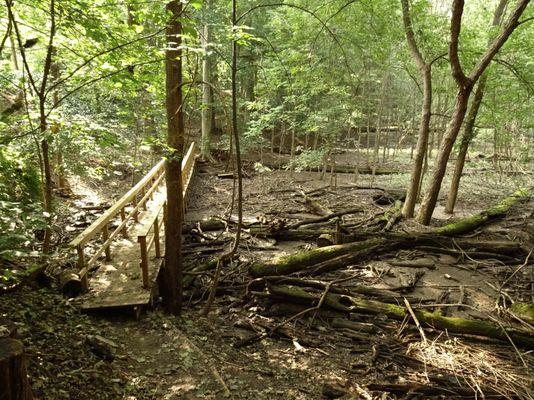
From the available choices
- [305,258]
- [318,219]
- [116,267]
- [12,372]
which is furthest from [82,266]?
[318,219]

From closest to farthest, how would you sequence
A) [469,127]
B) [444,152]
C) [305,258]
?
1. [305,258]
2. [444,152]
3. [469,127]

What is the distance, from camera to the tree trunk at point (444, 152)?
371 inches

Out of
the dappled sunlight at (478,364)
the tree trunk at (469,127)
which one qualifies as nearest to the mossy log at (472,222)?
the tree trunk at (469,127)

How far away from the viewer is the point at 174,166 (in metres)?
5.64

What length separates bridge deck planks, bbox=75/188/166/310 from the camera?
18.5 ft

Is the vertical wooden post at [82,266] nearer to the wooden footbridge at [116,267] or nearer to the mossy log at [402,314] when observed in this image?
the wooden footbridge at [116,267]

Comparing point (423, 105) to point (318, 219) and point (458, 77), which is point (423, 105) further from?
point (318, 219)

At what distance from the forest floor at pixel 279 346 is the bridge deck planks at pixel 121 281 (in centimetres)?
25

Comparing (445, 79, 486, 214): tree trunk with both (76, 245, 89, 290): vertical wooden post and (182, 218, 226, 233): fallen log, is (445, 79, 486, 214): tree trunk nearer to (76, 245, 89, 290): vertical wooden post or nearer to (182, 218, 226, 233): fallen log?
(182, 218, 226, 233): fallen log

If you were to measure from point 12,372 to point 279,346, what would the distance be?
13.8 feet

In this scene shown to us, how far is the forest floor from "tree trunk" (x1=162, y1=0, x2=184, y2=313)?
546 millimetres

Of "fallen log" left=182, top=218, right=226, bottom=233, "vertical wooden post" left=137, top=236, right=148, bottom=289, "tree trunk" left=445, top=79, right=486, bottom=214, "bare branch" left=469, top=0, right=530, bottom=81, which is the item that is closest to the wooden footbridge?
"vertical wooden post" left=137, top=236, right=148, bottom=289

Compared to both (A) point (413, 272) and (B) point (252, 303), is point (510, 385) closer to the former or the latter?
(A) point (413, 272)

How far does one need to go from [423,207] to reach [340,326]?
5631 millimetres
